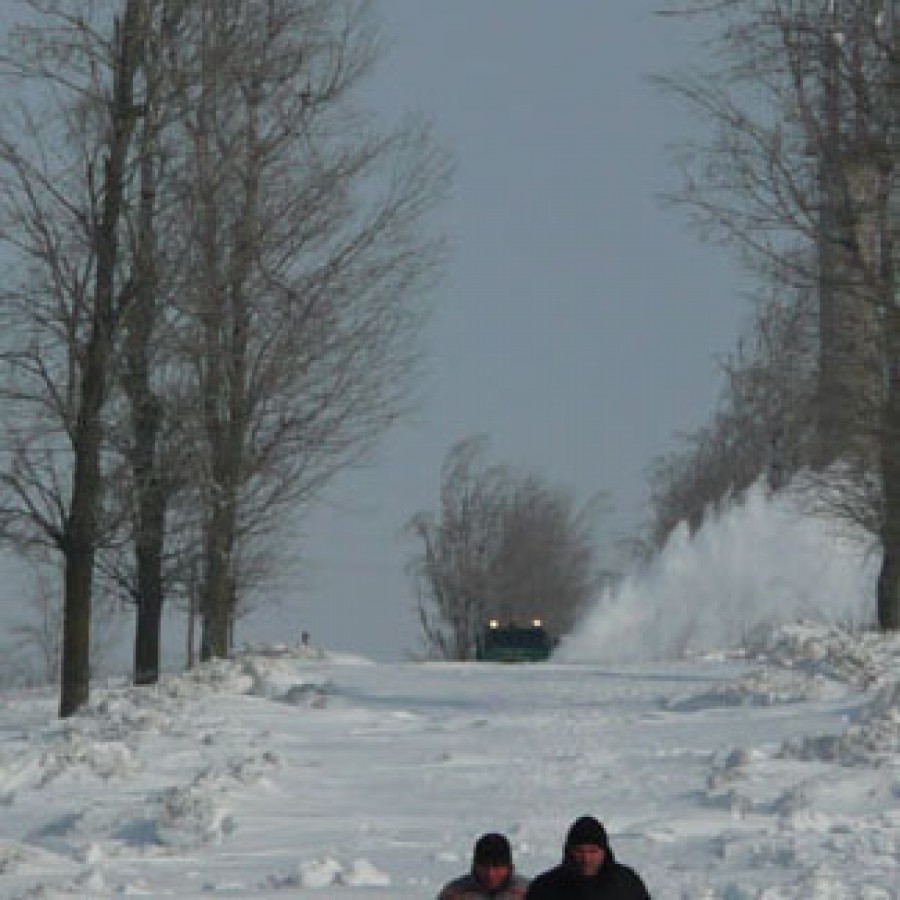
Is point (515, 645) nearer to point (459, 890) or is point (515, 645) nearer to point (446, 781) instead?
point (446, 781)

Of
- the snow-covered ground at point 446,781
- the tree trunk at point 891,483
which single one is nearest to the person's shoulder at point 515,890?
the snow-covered ground at point 446,781

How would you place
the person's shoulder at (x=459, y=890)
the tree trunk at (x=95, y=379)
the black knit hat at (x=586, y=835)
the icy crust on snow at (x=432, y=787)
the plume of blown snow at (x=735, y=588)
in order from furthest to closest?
the plume of blown snow at (x=735, y=588) → the tree trunk at (x=95, y=379) → the icy crust on snow at (x=432, y=787) → the person's shoulder at (x=459, y=890) → the black knit hat at (x=586, y=835)

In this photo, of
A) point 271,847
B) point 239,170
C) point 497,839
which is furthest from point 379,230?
point 497,839

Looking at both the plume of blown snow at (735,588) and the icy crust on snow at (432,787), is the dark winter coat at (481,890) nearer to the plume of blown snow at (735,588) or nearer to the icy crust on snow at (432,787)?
the icy crust on snow at (432,787)

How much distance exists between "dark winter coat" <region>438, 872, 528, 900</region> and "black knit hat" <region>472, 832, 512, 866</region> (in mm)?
103

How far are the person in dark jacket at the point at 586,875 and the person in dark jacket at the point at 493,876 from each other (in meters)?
0.49

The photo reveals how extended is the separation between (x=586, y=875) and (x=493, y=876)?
0.66 metres

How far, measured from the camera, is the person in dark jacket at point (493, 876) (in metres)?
9.04

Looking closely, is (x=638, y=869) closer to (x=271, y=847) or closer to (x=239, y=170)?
(x=271, y=847)

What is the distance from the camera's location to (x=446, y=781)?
16.6 meters

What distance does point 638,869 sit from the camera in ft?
41.8

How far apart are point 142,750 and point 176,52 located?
8.96m

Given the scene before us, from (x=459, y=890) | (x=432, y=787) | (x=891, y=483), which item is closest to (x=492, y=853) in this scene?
(x=459, y=890)

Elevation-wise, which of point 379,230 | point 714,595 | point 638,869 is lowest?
point 638,869
